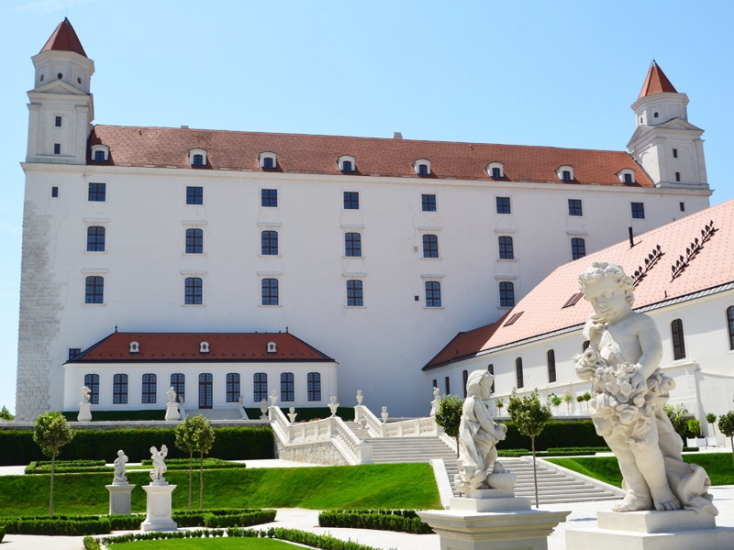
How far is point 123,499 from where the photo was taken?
75.3 ft

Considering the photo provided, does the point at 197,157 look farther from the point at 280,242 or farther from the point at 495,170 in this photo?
the point at 495,170

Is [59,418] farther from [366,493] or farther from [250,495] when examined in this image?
[366,493]

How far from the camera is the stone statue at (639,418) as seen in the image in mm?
6667

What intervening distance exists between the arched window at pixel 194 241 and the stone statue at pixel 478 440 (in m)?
43.8

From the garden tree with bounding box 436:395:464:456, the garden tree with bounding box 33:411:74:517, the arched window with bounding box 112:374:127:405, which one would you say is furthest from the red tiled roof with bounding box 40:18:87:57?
the garden tree with bounding box 436:395:464:456

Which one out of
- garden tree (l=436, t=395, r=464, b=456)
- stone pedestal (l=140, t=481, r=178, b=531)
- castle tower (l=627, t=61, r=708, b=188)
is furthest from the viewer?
castle tower (l=627, t=61, r=708, b=188)

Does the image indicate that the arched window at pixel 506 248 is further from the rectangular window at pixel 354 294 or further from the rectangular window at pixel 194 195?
the rectangular window at pixel 194 195

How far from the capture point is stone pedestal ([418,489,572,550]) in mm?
7316

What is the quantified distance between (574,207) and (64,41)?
34328 mm

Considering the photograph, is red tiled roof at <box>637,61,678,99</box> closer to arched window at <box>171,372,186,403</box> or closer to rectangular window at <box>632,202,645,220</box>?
rectangular window at <box>632,202,645,220</box>

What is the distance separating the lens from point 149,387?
45.2 meters

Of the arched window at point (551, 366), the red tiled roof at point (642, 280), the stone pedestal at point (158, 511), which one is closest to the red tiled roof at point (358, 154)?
the red tiled roof at point (642, 280)

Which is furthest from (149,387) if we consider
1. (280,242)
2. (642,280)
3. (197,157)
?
(642,280)

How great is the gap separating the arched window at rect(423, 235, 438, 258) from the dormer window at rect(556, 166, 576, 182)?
10.0 m
